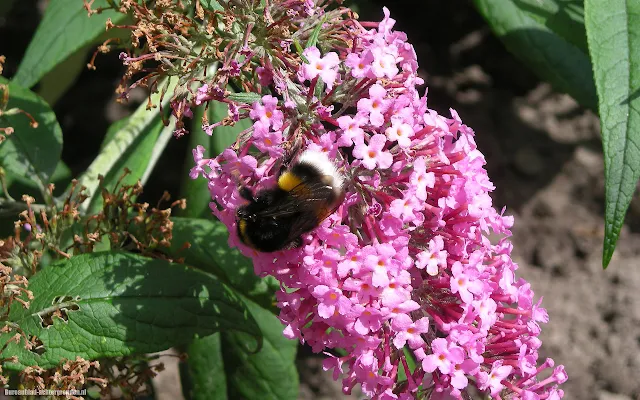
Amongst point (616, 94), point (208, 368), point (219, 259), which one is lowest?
point (208, 368)

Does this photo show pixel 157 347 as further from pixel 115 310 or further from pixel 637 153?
pixel 637 153

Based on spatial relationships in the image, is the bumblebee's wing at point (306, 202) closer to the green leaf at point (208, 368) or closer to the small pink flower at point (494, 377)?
the small pink flower at point (494, 377)

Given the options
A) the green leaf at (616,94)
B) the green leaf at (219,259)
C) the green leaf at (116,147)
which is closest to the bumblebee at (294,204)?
the green leaf at (219,259)

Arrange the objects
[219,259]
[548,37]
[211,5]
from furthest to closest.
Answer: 1. [548,37]
2. [219,259]
3. [211,5]

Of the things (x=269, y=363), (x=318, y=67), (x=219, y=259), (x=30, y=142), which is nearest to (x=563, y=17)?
(x=318, y=67)

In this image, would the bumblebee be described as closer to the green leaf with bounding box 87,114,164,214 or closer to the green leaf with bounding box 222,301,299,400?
the green leaf with bounding box 222,301,299,400

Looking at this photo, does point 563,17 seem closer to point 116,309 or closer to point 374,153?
point 374,153

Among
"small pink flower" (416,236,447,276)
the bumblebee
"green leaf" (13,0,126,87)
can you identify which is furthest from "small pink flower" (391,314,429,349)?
"green leaf" (13,0,126,87)

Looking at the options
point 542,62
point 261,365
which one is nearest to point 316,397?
point 261,365
